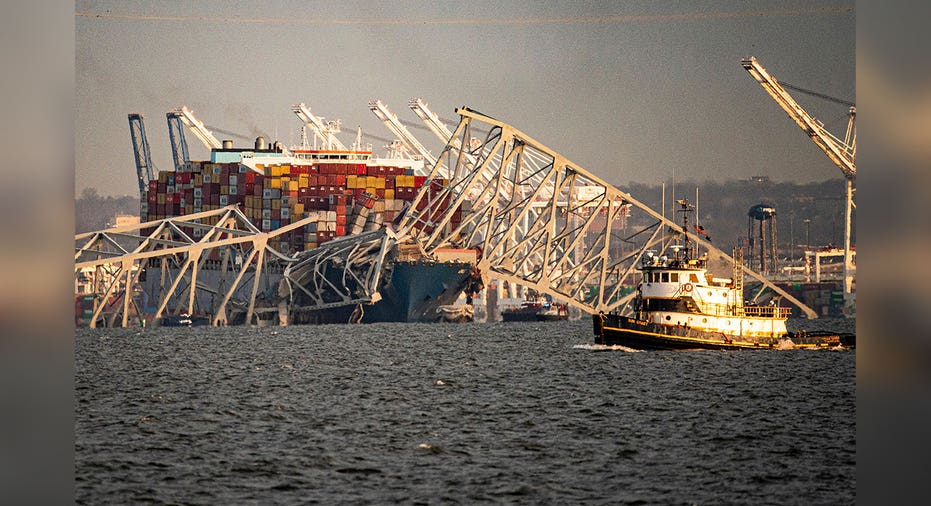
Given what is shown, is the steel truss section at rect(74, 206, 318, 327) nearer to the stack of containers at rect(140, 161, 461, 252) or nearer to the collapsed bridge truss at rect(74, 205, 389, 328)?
the collapsed bridge truss at rect(74, 205, 389, 328)

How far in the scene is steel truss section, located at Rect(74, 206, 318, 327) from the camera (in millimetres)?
124188

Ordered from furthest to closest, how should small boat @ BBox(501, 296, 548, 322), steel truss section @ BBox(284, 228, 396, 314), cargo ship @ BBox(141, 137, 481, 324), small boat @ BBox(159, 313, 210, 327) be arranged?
1. small boat @ BBox(501, 296, 548, 322)
2. cargo ship @ BBox(141, 137, 481, 324)
3. small boat @ BBox(159, 313, 210, 327)
4. steel truss section @ BBox(284, 228, 396, 314)

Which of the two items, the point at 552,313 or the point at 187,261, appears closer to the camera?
the point at 187,261

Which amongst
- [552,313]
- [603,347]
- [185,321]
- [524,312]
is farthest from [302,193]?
[603,347]

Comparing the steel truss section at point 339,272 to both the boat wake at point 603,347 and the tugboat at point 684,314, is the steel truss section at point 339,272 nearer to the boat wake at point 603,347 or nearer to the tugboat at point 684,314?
the boat wake at point 603,347

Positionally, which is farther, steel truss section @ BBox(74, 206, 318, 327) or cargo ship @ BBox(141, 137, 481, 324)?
cargo ship @ BBox(141, 137, 481, 324)

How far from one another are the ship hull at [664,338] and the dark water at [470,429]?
97 centimetres

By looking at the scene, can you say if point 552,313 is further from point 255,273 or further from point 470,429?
point 470,429

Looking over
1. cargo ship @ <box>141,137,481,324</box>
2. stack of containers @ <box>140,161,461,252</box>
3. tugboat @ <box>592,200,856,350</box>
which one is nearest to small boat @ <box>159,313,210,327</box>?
cargo ship @ <box>141,137,481,324</box>

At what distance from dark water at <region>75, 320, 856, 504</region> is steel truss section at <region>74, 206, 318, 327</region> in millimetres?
44836

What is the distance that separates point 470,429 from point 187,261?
91707 mm

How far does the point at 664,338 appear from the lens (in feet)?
244
